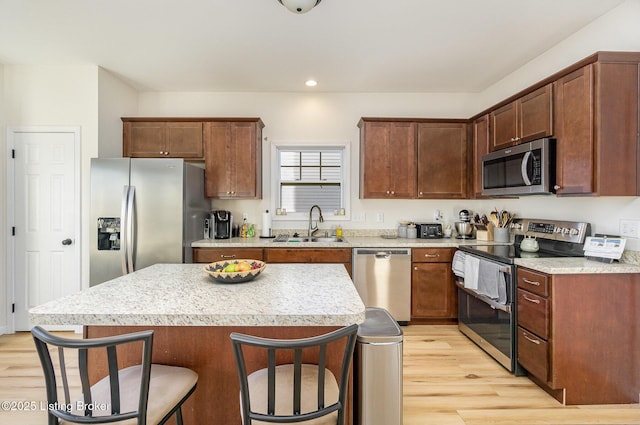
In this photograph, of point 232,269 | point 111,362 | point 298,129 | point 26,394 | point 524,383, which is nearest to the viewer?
point 111,362

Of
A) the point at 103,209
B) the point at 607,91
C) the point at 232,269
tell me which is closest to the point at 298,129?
the point at 103,209

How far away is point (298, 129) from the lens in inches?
162

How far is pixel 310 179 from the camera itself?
4199mm

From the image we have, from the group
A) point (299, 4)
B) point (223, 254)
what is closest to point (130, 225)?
point (223, 254)

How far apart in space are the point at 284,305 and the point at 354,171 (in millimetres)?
2984

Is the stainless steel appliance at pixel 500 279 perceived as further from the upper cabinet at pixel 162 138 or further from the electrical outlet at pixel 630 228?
the upper cabinet at pixel 162 138

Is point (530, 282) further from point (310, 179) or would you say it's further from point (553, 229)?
point (310, 179)

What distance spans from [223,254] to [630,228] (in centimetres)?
344

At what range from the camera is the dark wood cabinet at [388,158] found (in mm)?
3775

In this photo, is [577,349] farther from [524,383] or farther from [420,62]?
[420,62]

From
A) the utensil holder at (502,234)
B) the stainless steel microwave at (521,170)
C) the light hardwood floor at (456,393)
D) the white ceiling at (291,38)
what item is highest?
the white ceiling at (291,38)

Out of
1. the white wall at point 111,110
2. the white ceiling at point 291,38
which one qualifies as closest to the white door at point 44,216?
the white wall at point 111,110

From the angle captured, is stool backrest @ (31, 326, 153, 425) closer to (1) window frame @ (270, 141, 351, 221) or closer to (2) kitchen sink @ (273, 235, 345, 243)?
(2) kitchen sink @ (273, 235, 345, 243)

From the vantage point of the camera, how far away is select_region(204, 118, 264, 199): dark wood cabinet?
146 inches
